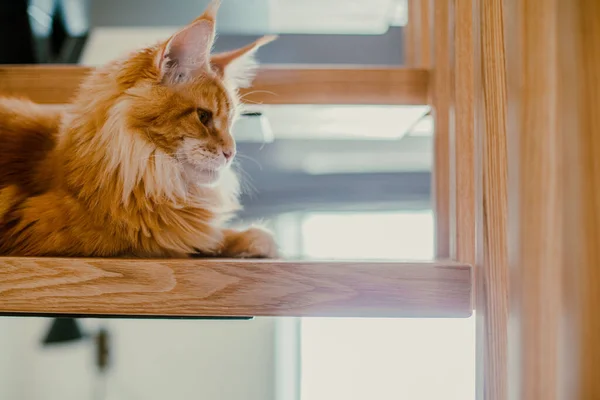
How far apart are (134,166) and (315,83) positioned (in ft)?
1.22

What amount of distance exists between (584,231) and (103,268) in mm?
516

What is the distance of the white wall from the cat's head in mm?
771

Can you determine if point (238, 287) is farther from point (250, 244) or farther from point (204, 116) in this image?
point (204, 116)

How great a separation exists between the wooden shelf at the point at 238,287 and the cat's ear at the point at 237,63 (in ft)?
1.06

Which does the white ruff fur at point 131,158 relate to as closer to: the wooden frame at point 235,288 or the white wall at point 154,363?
the wooden frame at point 235,288

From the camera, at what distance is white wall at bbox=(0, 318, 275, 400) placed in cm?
140

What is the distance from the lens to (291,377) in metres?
1.39

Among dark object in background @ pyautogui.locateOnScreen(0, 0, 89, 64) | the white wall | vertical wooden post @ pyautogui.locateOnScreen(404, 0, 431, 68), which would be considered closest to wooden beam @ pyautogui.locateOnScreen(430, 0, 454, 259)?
vertical wooden post @ pyautogui.locateOnScreen(404, 0, 431, 68)

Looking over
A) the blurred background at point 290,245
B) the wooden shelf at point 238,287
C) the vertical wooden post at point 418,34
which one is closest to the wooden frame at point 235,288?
the wooden shelf at point 238,287

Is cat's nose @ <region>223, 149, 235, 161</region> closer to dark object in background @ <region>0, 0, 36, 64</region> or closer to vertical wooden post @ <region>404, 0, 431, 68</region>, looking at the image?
vertical wooden post @ <region>404, 0, 431, 68</region>

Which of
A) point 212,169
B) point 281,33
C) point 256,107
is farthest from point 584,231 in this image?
point 281,33

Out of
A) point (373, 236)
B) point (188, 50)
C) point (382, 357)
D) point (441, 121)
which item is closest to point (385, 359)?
point (382, 357)

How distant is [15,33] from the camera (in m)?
1.26

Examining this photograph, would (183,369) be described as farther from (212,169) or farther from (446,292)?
(446,292)
